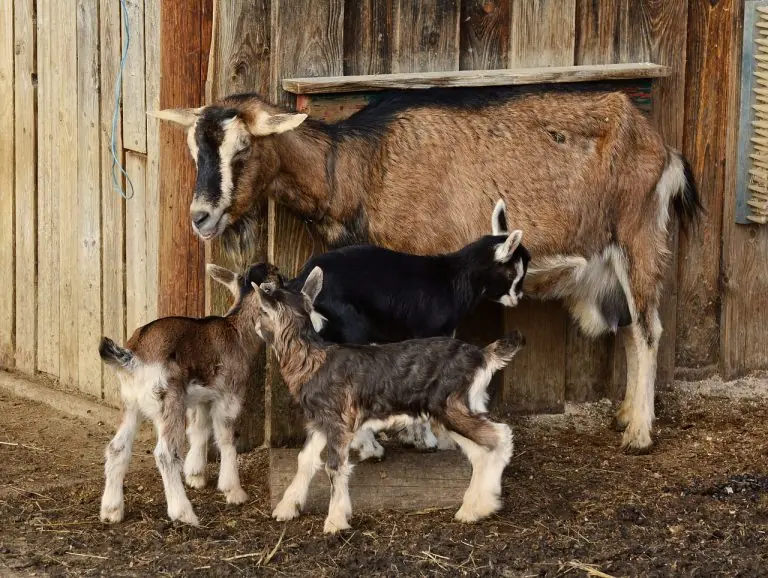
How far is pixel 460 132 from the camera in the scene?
24.1 ft

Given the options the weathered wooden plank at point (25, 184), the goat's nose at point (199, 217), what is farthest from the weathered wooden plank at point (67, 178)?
the goat's nose at point (199, 217)

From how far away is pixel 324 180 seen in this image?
7.13m

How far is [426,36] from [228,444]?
252cm

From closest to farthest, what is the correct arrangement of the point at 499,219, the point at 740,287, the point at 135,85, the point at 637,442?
the point at 499,219
the point at 637,442
the point at 135,85
the point at 740,287

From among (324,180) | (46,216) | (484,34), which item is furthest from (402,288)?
(46,216)

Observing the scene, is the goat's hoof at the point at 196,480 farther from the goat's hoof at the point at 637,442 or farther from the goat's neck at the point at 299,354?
the goat's hoof at the point at 637,442

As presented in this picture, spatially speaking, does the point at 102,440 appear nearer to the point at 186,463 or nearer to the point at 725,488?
the point at 186,463

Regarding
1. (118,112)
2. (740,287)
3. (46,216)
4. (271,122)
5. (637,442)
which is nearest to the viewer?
(271,122)

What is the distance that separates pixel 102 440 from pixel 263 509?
5.84 ft

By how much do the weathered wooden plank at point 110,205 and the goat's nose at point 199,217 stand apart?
148cm

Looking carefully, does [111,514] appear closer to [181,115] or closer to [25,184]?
[181,115]

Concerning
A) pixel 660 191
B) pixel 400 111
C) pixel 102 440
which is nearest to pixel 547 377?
pixel 660 191

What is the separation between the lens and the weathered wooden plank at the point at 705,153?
8148 millimetres

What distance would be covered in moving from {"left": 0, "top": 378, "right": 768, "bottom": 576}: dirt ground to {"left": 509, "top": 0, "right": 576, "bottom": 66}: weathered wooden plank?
217 cm
